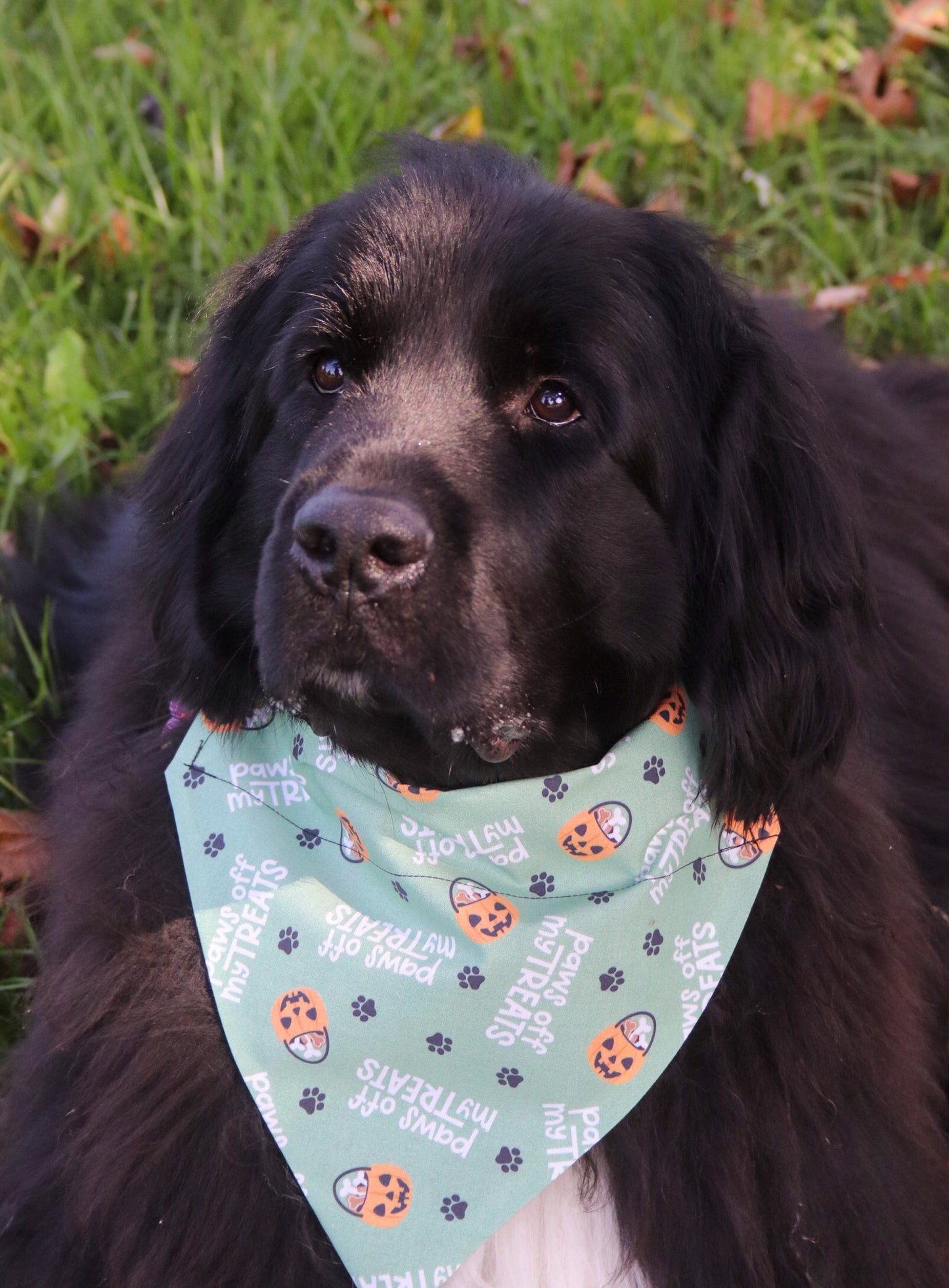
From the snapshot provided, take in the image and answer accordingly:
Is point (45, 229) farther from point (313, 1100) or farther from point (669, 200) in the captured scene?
point (313, 1100)

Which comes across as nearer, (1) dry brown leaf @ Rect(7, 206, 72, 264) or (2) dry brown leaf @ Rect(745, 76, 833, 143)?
(1) dry brown leaf @ Rect(7, 206, 72, 264)

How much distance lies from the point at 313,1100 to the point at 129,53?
3749 millimetres

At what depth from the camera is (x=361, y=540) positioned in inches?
71.8

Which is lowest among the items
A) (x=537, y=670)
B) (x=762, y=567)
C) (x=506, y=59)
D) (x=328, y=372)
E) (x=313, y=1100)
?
(x=313, y=1100)

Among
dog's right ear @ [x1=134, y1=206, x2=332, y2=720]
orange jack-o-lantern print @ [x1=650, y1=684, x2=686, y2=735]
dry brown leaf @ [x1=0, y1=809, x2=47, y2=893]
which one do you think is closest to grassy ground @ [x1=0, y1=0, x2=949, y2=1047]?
dry brown leaf @ [x1=0, y1=809, x2=47, y2=893]

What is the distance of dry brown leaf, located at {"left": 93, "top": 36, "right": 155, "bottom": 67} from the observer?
4.67 m

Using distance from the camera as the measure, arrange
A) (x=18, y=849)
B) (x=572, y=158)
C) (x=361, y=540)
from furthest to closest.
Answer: (x=572, y=158), (x=18, y=849), (x=361, y=540)

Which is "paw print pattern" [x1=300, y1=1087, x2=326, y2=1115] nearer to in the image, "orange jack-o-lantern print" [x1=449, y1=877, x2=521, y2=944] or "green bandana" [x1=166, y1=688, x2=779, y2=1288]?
"green bandana" [x1=166, y1=688, x2=779, y2=1288]

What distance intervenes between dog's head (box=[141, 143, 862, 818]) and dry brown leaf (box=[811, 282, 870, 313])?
82.1 inches

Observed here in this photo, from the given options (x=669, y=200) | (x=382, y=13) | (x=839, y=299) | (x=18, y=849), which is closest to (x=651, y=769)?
(x=18, y=849)

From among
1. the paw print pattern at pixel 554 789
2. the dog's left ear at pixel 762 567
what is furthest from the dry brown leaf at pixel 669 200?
the paw print pattern at pixel 554 789

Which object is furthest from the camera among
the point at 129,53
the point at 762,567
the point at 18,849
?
the point at 129,53

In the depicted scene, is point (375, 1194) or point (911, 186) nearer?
point (375, 1194)

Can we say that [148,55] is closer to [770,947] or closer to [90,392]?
[90,392]
